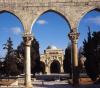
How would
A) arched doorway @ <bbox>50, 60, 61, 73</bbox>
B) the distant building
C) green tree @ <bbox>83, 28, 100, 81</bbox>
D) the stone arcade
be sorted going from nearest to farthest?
the stone arcade, green tree @ <bbox>83, 28, 100, 81</bbox>, the distant building, arched doorway @ <bbox>50, 60, 61, 73</bbox>

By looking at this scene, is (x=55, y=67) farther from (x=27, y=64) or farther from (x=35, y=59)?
(x=27, y=64)

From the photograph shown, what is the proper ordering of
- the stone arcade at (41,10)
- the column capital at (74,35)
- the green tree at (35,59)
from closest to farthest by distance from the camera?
the column capital at (74,35)
the stone arcade at (41,10)
the green tree at (35,59)

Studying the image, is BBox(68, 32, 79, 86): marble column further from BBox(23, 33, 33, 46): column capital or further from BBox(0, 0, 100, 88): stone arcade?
BBox(23, 33, 33, 46): column capital

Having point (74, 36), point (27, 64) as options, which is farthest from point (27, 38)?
point (74, 36)

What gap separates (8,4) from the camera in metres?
25.2

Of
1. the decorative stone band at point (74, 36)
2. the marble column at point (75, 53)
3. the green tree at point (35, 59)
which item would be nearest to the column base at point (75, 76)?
the marble column at point (75, 53)

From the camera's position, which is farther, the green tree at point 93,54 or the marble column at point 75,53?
the green tree at point 93,54

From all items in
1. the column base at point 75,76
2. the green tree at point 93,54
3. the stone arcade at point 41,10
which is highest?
the stone arcade at point 41,10

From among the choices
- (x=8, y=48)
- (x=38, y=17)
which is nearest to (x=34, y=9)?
(x=38, y=17)

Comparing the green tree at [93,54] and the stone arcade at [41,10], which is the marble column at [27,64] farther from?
the green tree at [93,54]

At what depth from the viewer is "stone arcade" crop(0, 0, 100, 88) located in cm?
2495

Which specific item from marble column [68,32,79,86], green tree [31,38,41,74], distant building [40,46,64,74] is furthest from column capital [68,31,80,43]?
distant building [40,46,64,74]

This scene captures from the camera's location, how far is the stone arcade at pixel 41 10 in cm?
2495

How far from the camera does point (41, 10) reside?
2511 centimetres
